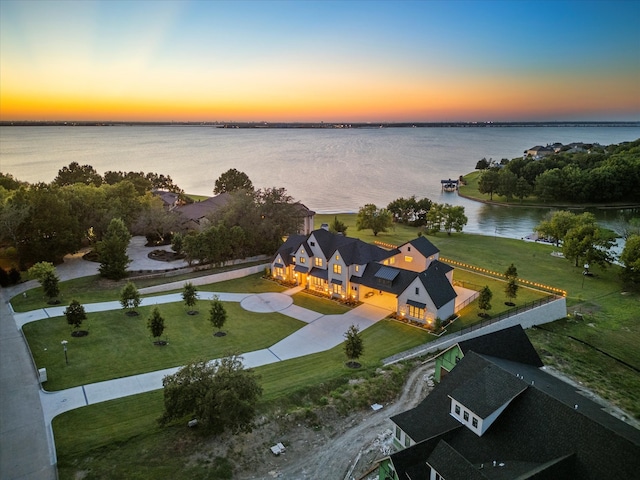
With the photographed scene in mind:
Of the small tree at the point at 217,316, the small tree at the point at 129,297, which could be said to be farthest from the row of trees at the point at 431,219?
the small tree at the point at 129,297

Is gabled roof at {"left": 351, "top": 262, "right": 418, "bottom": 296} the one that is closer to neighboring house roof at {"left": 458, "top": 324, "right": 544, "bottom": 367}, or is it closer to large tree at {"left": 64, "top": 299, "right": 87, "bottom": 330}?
neighboring house roof at {"left": 458, "top": 324, "right": 544, "bottom": 367}

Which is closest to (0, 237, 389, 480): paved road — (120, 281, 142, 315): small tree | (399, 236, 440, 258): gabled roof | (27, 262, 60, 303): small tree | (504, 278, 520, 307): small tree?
(120, 281, 142, 315): small tree

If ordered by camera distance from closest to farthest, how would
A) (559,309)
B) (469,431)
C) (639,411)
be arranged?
(469,431) → (639,411) → (559,309)

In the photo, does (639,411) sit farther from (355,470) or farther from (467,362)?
(355,470)

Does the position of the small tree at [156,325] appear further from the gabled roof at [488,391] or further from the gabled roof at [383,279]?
the gabled roof at [488,391]

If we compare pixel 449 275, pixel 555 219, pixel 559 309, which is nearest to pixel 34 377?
pixel 449 275

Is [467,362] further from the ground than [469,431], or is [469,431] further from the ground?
[467,362]

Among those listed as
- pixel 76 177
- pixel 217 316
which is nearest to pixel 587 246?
pixel 217 316
